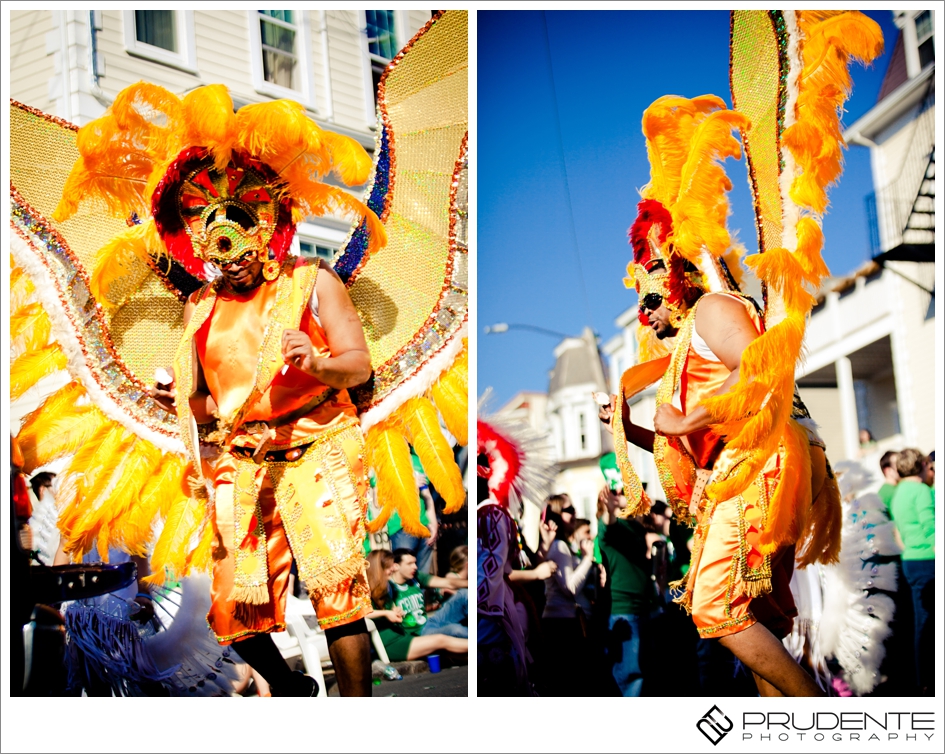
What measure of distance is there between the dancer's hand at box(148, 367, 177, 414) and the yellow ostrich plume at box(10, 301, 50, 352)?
0.48 metres

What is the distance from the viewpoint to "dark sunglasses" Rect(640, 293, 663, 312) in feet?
13.3

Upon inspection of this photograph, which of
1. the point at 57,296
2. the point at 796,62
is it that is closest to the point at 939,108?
the point at 796,62

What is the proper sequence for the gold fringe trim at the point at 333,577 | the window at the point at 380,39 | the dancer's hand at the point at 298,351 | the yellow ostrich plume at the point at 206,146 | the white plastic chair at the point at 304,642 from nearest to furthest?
the dancer's hand at the point at 298,351
the gold fringe trim at the point at 333,577
the yellow ostrich plume at the point at 206,146
the white plastic chair at the point at 304,642
the window at the point at 380,39

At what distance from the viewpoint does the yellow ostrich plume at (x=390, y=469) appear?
4.12 meters

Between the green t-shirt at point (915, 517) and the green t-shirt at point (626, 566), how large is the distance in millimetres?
941

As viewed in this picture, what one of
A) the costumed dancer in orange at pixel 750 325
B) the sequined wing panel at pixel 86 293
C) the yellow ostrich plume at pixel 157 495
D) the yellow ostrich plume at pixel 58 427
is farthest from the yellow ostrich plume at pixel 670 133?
the yellow ostrich plume at pixel 58 427

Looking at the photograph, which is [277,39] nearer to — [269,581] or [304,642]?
[269,581]

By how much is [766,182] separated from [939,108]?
76 cm

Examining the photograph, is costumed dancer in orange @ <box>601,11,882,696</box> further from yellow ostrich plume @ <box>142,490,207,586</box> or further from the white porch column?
yellow ostrich plume @ <box>142,490,207,586</box>

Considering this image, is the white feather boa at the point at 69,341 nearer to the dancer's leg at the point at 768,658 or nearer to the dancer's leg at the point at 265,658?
the dancer's leg at the point at 265,658

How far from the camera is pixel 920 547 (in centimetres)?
408

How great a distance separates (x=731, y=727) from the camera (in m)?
4.08

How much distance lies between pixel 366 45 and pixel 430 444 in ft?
5.32

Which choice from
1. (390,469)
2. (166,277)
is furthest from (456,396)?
(166,277)
